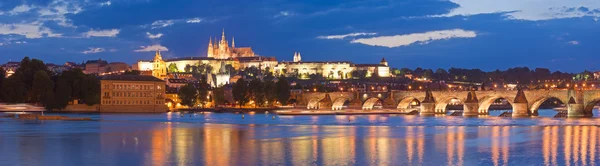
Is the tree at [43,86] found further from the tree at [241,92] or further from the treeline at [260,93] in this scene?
the treeline at [260,93]

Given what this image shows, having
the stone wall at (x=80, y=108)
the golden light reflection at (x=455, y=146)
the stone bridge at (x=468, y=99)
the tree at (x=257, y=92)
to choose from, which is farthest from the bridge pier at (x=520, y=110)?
the stone wall at (x=80, y=108)

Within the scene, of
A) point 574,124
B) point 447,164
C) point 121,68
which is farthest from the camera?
point 121,68

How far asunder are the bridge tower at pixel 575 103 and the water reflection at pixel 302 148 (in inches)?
632

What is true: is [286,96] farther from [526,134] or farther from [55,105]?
[526,134]

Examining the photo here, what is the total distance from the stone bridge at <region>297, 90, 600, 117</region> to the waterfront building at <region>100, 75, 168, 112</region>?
1765cm

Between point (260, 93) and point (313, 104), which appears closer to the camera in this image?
point (313, 104)

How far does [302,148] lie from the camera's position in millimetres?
30578

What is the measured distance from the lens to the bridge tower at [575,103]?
57094 mm

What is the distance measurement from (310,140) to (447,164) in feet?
35.0

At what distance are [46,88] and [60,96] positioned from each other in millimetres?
1500

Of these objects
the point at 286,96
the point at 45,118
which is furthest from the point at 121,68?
the point at 45,118

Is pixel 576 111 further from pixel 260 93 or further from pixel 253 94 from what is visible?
pixel 253 94

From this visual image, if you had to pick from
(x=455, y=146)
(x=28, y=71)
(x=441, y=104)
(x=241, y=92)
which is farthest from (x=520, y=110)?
(x=28, y=71)

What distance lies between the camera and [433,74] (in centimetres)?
19788
